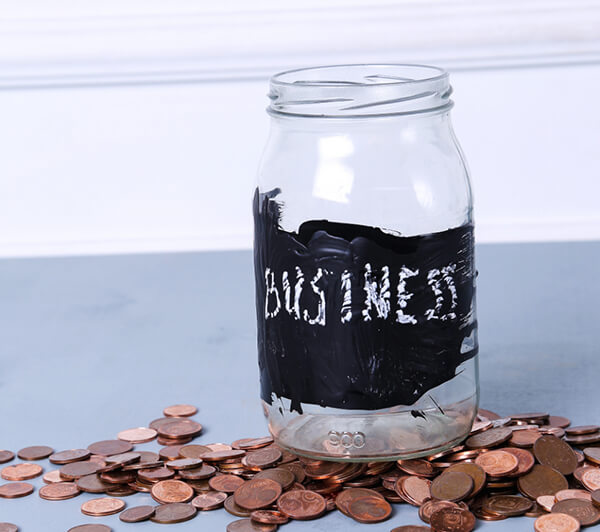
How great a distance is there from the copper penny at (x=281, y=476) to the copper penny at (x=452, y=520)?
9cm

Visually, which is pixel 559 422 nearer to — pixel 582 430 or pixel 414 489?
pixel 582 430

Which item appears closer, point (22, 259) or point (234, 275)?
point (234, 275)

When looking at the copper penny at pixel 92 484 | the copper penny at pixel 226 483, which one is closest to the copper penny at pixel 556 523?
the copper penny at pixel 226 483

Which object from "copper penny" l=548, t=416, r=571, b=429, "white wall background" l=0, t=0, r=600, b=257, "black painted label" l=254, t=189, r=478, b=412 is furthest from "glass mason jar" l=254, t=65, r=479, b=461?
"white wall background" l=0, t=0, r=600, b=257

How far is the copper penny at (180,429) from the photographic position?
893 mm

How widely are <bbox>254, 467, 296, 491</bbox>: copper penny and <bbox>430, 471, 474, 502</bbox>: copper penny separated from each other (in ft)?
0.23

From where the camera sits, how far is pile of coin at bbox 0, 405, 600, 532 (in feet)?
2.38

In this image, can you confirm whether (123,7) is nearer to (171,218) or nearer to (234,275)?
(171,218)

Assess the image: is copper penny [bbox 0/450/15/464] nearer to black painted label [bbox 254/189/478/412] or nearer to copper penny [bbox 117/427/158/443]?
copper penny [bbox 117/427/158/443]

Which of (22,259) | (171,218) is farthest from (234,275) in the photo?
(22,259)

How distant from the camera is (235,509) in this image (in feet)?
2.46

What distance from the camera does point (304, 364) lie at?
77 cm

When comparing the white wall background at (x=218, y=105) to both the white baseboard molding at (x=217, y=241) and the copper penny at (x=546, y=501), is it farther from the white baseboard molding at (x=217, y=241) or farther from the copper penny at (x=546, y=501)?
the copper penny at (x=546, y=501)

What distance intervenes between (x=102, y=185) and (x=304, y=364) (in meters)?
0.94
